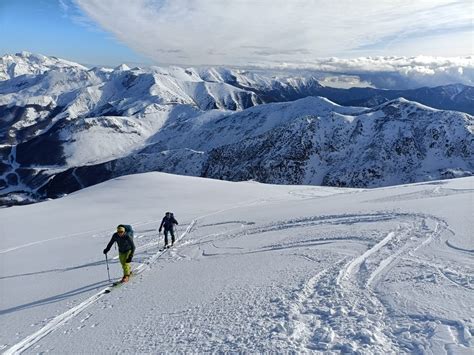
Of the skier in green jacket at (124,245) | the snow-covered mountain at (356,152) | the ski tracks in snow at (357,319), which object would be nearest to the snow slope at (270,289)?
the ski tracks in snow at (357,319)

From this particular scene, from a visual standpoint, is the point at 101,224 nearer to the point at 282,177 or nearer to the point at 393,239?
Answer: the point at 393,239

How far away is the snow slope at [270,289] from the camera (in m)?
8.37

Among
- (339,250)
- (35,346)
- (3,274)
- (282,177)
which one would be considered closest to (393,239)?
(339,250)

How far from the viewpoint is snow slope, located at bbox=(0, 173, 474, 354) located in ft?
27.5

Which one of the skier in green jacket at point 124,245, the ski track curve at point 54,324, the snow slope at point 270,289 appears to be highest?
the skier in green jacket at point 124,245

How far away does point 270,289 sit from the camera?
434 inches

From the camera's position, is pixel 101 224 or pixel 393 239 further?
pixel 101 224

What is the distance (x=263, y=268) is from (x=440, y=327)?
6108 millimetres

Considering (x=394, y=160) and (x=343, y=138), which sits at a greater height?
(x=343, y=138)

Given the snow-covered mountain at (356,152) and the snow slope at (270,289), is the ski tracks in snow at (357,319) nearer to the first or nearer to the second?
the snow slope at (270,289)

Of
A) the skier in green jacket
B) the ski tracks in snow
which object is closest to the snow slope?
the ski tracks in snow

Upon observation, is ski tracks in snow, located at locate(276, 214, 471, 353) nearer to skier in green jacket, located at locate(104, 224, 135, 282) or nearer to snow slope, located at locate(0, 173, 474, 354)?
snow slope, located at locate(0, 173, 474, 354)

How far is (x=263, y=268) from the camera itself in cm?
1322

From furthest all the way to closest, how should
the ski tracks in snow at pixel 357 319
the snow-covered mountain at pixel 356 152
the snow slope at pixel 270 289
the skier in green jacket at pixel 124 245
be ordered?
the snow-covered mountain at pixel 356 152 → the skier in green jacket at pixel 124 245 → the snow slope at pixel 270 289 → the ski tracks in snow at pixel 357 319
